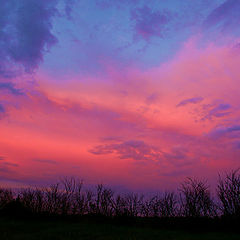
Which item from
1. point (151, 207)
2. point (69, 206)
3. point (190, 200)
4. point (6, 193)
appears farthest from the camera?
point (6, 193)

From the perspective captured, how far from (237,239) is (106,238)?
7197mm

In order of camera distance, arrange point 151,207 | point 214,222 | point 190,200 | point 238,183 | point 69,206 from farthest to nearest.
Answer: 1. point 69,206
2. point 151,207
3. point 190,200
4. point 238,183
5. point 214,222

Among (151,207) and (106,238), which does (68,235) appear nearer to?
(106,238)

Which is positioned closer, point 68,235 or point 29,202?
point 68,235

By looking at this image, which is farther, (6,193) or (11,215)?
(6,193)

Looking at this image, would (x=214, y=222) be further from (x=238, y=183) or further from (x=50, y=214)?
(x=50, y=214)

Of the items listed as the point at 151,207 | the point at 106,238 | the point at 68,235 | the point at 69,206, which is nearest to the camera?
the point at 106,238

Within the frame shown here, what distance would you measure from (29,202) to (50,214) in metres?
3.27

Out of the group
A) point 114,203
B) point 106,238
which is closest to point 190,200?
point 114,203

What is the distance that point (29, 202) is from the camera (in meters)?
27.2

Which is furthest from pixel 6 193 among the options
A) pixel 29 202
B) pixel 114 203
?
pixel 114 203

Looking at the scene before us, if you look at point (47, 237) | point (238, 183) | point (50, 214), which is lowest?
point (47, 237)

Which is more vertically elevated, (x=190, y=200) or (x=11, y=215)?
(x=190, y=200)

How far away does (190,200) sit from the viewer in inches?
Answer: 900
